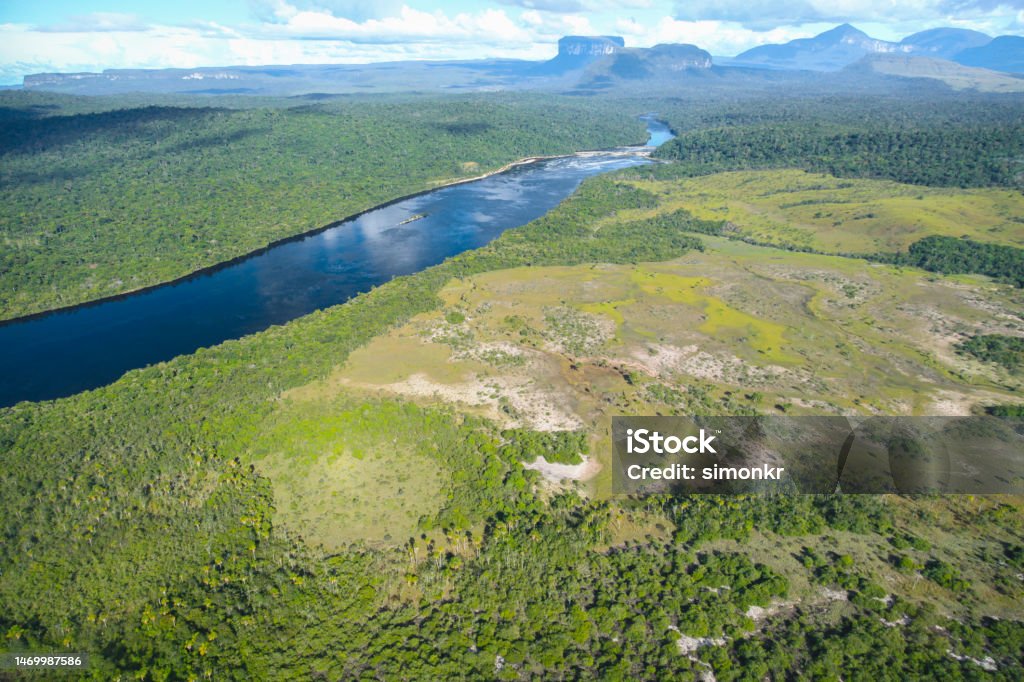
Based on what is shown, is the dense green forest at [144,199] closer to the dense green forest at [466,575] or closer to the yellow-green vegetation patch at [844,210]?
the dense green forest at [466,575]

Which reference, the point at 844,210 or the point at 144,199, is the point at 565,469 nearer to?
the point at 844,210

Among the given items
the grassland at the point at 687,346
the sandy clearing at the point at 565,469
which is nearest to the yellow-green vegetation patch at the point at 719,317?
the grassland at the point at 687,346

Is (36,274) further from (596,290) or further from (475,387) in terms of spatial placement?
(596,290)

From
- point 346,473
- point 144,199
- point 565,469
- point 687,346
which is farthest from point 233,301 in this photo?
point 687,346

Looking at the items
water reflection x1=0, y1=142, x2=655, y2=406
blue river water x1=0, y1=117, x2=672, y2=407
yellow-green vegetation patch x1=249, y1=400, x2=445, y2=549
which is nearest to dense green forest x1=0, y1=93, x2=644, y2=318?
blue river water x1=0, y1=117, x2=672, y2=407

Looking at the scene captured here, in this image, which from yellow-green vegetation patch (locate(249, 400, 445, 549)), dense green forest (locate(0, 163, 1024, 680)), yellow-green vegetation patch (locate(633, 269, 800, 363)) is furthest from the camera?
yellow-green vegetation patch (locate(633, 269, 800, 363))

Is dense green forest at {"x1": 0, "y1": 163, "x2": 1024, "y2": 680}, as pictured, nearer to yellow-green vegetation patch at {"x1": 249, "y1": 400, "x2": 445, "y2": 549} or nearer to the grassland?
yellow-green vegetation patch at {"x1": 249, "y1": 400, "x2": 445, "y2": 549}

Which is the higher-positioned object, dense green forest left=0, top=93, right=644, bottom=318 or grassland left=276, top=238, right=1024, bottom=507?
dense green forest left=0, top=93, right=644, bottom=318
